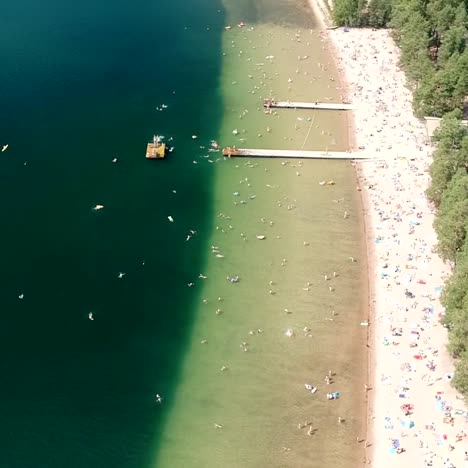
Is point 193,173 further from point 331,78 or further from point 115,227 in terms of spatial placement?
point 331,78

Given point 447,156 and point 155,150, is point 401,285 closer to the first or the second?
point 447,156

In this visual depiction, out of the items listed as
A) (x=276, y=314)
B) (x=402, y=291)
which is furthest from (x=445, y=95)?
(x=276, y=314)

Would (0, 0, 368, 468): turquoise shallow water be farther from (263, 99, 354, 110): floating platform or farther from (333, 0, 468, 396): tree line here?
(333, 0, 468, 396): tree line

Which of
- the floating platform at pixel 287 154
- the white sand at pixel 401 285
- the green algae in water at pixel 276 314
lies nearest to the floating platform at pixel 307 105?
the green algae in water at pixel 276 314

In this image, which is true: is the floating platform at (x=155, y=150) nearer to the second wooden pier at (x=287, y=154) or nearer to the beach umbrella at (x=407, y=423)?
the second wooden pier at (x=287, y=154)

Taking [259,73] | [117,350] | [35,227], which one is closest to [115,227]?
[35,227]
